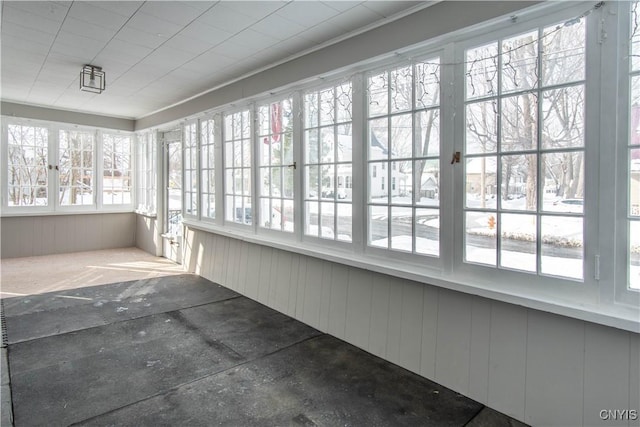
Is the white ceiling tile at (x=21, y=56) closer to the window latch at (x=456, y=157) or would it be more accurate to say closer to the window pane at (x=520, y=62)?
the window latch at (x=456, y=157)

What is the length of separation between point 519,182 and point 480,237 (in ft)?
1.26

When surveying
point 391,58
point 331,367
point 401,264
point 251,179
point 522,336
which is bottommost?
point 331,367

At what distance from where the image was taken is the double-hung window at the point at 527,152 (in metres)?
1.86

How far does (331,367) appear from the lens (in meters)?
2.55

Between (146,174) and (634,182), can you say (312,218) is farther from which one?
(146,174)

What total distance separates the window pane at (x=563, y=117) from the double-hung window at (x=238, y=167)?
286cm

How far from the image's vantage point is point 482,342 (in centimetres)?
213

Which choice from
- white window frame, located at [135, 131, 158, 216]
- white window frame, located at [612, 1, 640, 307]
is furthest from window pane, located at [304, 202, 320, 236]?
white window frame, located at [135, 131, 158, 216]

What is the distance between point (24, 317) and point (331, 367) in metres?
2.89

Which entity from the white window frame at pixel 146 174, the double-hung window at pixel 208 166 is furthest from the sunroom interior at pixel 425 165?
the white window frame at pixel 146 174

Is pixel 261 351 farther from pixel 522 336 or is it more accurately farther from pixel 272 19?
pixel 272 19

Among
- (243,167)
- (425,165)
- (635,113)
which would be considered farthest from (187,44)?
(635,113)

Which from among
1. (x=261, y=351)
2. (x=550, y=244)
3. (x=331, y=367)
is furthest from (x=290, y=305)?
(x=550, y=244)

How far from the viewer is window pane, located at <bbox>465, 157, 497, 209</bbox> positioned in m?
2.15
